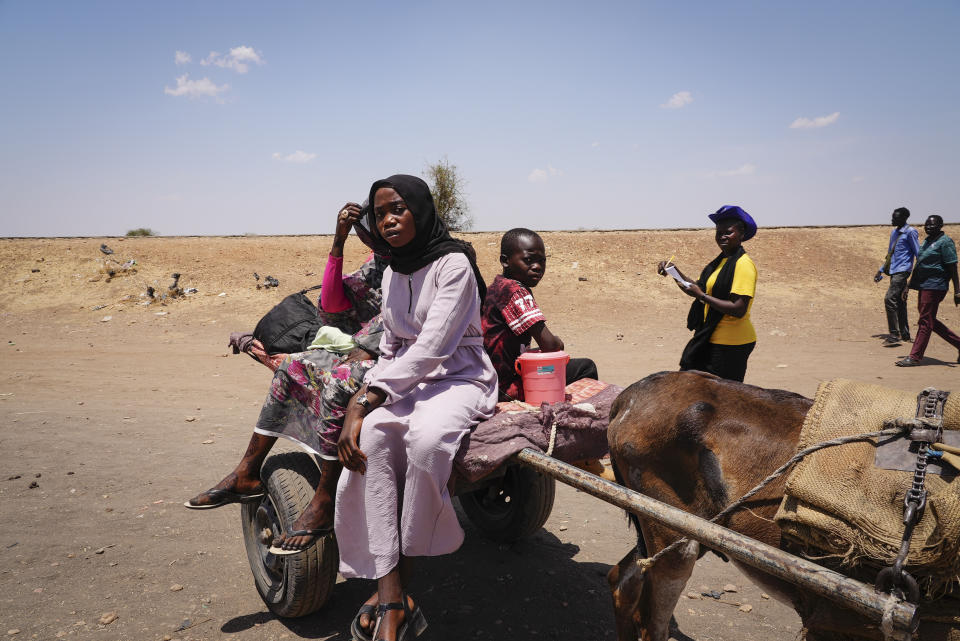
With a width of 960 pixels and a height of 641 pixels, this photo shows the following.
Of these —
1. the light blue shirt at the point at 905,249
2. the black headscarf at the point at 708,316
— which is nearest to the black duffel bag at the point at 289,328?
the black headscarf at the point at 708,316

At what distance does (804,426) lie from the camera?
6.96 ft

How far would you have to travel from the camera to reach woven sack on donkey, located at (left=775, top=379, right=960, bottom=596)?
5.56 ft

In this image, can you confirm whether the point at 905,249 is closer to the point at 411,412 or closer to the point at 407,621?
the point at 411,412

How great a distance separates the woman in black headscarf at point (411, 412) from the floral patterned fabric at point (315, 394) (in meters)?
0.19

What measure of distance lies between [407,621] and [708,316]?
351 cm

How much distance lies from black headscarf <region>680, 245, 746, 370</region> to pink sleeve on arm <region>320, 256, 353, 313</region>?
2.82 meters

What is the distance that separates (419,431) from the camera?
2.76m

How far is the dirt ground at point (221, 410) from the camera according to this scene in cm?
354

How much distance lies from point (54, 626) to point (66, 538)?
1.21m

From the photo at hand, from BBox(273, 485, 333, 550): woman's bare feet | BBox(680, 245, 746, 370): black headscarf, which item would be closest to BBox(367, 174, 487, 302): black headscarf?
BBox(273, 485, 333, 550): woman's bare feet

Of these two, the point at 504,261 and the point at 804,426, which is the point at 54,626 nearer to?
the point at 504,261

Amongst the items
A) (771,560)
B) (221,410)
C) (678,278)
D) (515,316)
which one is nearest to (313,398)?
(515,316)

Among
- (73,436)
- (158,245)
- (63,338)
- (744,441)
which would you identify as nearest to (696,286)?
(744,441)

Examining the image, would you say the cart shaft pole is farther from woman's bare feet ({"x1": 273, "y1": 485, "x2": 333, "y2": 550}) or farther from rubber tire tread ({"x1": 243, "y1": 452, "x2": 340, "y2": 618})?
rubber tire tread ({"x1": 243, "y1": 452, "x2": 340, "y2": 618})
